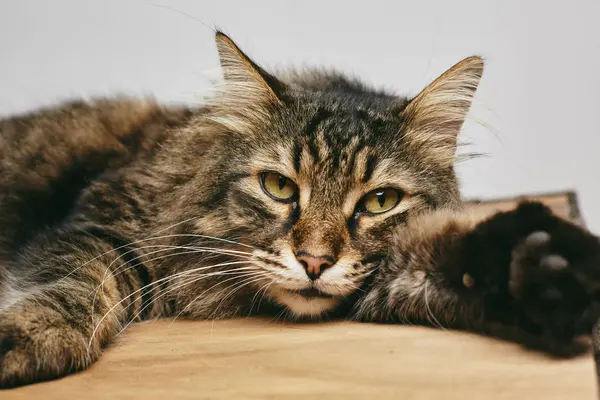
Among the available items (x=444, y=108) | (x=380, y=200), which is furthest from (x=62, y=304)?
(x=444, y=108)

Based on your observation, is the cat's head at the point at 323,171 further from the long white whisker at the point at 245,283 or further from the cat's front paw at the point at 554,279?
the cat's front paw at the point at 554,279

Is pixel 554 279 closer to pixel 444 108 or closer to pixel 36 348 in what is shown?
pixel 444 108

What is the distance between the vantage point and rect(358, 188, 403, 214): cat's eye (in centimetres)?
140

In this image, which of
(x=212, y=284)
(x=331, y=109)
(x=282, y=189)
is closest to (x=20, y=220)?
(x=212, y=284)

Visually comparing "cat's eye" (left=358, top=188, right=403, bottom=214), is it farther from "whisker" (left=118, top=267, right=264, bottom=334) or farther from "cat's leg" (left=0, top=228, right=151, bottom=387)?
"cat's leg" (left=0, top=228, right=151, bottom=387)

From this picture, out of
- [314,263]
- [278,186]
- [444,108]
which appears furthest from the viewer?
[444,108]

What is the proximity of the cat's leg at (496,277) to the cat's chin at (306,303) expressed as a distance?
67 millimetres

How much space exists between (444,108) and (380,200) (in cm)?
32

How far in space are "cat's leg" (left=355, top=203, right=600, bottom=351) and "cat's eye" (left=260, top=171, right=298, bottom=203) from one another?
0.87 feet

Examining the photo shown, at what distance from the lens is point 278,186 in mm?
1449

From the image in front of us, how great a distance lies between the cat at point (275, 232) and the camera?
3.37ft

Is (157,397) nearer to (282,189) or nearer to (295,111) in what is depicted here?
(282,189)

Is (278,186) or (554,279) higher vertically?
(278,186)

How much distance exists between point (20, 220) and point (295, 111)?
92cm
